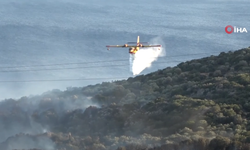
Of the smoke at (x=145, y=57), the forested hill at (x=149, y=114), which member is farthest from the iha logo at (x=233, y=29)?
the forested hill at (x=149, y=114)

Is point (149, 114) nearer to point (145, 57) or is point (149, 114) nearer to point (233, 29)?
point (145, 57)

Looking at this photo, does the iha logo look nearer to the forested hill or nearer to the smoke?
the smoke

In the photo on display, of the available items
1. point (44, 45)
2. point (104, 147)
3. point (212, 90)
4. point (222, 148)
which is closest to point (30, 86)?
point (44, 45)

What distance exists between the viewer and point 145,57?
195 feet

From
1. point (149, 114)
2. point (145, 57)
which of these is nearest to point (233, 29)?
point (145, 57)

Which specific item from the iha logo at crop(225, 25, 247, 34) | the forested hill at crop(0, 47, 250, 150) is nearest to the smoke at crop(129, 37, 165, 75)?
the forested hill at crop(0, 47, 250, 150)

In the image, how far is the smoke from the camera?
54.2 m

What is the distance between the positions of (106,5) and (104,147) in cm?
8680

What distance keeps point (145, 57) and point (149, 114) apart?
3093 cm

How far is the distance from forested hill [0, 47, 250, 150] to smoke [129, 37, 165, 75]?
1023 centimetres

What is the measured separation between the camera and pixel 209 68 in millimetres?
39031

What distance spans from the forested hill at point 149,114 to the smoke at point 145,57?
10.2m

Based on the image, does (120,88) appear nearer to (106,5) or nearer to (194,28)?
(194,28)

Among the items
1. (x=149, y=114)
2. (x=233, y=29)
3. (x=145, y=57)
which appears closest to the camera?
(x=149, y=114)
